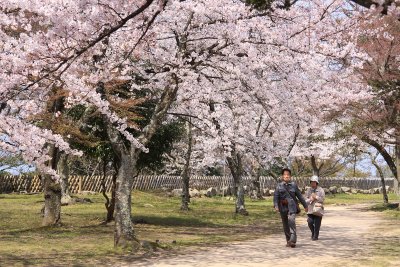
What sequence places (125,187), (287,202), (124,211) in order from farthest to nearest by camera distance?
(287,202) → (125,187) → (124,211)

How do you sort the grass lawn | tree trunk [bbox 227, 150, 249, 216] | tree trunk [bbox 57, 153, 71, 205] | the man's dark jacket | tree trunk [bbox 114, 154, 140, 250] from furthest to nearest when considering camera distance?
tree trunk [bbox 57, 153, 71, 205] < tree trunk [bbox 227, 150, 249, 216] < the man's dark jacket < tree trunk [bbox 114, 154, 140, 250] < the grass lawn

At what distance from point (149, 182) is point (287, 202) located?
94.4 feet

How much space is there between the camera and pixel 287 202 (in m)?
10.9

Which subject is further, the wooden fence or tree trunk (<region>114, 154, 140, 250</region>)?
the wooden fence

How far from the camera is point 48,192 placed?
13.9m

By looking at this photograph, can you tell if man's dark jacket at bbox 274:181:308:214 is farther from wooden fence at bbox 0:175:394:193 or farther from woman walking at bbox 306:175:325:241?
wooden fence at bbox 0:175:394:193

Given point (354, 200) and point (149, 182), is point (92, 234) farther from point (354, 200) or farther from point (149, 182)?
point (354, 200)

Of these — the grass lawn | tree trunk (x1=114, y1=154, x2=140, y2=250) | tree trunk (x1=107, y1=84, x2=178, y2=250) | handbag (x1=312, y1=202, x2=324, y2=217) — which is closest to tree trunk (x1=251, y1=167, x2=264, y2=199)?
the grass lawn

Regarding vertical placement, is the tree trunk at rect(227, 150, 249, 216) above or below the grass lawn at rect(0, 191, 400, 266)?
above

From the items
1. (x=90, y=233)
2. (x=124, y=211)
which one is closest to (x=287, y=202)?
(x=124, y=211)

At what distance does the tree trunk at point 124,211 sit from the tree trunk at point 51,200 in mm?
4079

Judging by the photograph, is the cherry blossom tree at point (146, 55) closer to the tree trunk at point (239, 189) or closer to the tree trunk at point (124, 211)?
the tree trunk at point (124, 211)

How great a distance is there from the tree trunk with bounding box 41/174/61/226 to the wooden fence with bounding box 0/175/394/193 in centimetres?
1031

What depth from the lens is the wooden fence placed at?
111 ft
